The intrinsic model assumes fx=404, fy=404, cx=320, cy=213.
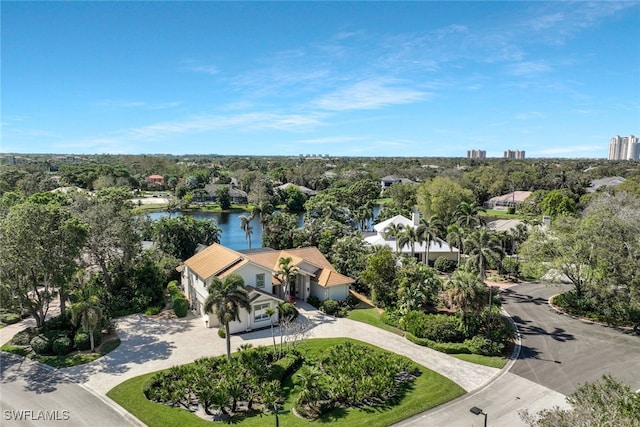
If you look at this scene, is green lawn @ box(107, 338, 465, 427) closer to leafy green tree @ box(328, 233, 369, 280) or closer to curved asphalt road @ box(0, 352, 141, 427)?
curved asphalt road @ box(0, 352, 141, 427)

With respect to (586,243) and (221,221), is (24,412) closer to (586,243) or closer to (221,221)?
(586,243)

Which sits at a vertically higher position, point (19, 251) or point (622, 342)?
point (19, 251)

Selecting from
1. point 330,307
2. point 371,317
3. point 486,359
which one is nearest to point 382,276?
point 371,317

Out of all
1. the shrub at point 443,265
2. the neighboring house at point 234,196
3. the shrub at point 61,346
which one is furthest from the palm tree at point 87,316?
the neighboring house at point 234,196

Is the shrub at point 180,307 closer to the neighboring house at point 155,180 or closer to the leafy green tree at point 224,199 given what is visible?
the leafy green tree at point 224,199

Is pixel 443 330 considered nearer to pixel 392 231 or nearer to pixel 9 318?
pixel 392 231

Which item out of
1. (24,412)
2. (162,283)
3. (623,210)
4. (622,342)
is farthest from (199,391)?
(623,210)

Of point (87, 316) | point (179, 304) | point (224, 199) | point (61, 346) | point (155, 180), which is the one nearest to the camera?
point (87, 316)

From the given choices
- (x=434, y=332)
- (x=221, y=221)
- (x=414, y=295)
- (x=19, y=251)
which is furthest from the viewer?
(x=221, y=221)
